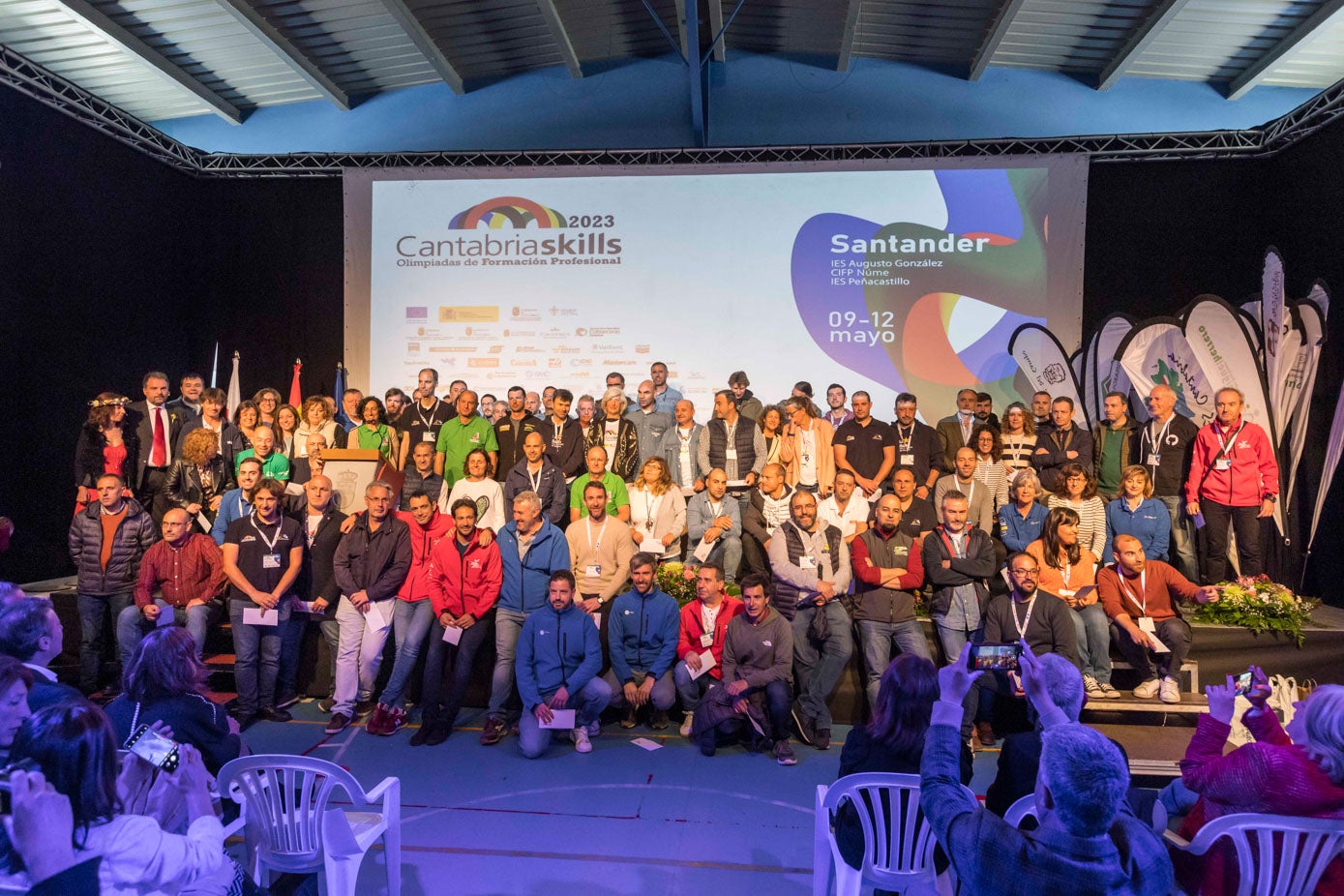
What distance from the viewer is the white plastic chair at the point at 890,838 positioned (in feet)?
7.89

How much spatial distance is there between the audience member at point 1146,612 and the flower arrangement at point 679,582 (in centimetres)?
234

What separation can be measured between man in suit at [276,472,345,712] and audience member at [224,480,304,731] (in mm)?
98

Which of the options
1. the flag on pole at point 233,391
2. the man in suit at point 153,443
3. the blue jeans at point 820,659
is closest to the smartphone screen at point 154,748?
the blue jeans at point 820,659

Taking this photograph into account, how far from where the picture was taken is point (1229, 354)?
6750 millimetres

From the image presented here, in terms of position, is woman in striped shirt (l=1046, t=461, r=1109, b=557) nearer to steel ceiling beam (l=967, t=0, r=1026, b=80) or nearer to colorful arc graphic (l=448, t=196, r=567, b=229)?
steel ceiling beam (l=967, t=0, r=1026, b=80)

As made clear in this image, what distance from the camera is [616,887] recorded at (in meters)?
3.18

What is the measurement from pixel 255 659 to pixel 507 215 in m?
4.97

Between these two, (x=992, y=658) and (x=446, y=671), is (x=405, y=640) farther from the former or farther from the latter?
(x=992, y=658)

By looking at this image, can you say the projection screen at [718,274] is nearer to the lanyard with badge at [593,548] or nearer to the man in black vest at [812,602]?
the lanyard with badge at [593,548]

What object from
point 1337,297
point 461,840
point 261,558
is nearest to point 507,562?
point 261,558

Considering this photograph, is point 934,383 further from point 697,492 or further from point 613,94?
point 613,94

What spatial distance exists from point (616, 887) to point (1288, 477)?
6.32 metres

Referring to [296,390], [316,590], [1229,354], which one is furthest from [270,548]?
[1229,354]

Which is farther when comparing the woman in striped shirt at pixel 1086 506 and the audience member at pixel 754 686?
the woman in striped shirt at pixel 1086 506
